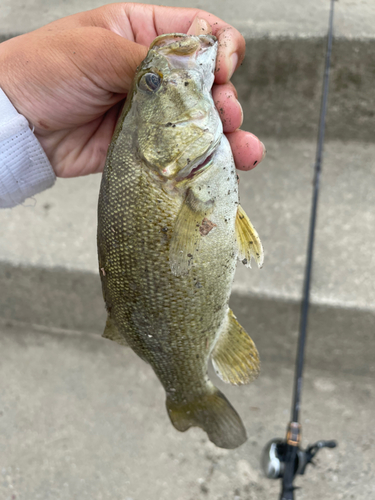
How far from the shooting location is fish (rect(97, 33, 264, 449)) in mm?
870

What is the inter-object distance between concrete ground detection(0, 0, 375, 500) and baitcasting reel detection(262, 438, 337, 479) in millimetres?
247

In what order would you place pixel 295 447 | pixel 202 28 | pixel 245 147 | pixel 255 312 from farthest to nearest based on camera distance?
1. pixel 255 312
2. pixel 295 447
3. pixel 245 147
4. pixel 202 28

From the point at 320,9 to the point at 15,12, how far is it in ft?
5.76

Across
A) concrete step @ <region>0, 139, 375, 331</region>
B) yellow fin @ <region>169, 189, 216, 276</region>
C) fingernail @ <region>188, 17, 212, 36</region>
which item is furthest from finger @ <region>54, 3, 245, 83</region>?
concrete step @ <region>0, 139, 375, 331</region>

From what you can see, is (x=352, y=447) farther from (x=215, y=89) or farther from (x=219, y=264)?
(x=215, y=89)

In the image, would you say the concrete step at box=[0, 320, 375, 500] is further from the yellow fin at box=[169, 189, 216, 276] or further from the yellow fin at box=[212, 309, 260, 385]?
the yellow fin at box=[169, 189, 216, 276]

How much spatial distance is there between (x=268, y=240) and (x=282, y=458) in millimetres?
994

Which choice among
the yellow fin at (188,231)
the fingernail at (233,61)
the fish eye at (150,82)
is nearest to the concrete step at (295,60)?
the fingernail at (233,61)

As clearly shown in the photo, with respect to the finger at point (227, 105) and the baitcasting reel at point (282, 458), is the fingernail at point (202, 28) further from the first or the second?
the baitcasting reel at point (282, 458)

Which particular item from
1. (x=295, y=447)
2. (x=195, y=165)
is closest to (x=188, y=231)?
(x=195, y=165)

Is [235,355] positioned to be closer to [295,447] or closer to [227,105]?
[295,447]

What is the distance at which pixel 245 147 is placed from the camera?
1.09 meters

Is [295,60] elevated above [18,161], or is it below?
above

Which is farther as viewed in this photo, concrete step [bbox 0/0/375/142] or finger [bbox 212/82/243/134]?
concrete step [bbox 0/0/375/142]
